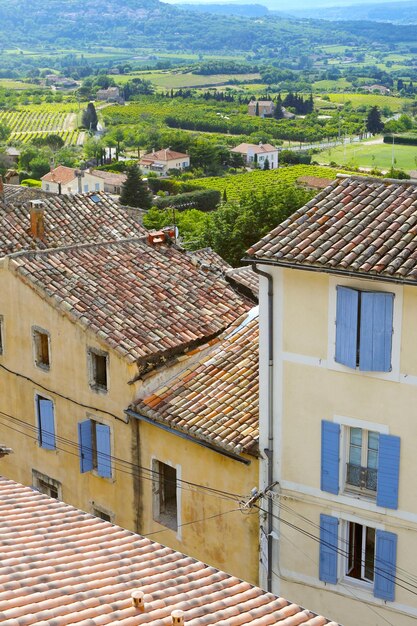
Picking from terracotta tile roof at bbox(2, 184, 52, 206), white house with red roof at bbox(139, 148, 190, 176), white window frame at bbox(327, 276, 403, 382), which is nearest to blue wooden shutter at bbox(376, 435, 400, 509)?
white window frame at bbox(327, 276, 403, 382)

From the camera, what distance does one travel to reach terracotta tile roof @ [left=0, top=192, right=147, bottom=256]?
90.5ft

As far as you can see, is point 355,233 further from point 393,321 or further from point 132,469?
point 132,469

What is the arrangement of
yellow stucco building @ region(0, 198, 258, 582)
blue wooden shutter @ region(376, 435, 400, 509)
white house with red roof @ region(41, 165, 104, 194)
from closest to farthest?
blue wooden shutter @ region(376, 435, 400, 509) < yellow stucco building @ region(0, 198, 258, 582) < white house with red roof @ region(41, 165, 104, 194)

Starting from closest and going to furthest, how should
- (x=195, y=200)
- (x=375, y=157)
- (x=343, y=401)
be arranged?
(x=343, y=401)
(x=195, y=200)
(x=375, y=157)

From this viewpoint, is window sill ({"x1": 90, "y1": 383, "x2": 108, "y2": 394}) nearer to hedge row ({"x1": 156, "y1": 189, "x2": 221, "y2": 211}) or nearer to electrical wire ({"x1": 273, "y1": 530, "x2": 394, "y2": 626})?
electrical wire ({"x1": 273, "y1": 530, "x2": 394, "y2": 626})

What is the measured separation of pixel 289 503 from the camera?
55.8 feet

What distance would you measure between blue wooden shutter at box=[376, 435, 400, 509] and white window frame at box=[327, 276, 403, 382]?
112 centimetres

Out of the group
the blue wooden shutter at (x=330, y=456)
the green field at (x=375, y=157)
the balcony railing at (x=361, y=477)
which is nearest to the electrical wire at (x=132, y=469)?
the blue wooden shutter at (x=330, y=456)

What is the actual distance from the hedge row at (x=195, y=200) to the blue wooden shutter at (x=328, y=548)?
9952 centimetres

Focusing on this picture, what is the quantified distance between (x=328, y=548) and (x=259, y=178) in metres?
136

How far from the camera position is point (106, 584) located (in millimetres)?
10742

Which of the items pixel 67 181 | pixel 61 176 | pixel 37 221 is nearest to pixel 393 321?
pixel 37 221

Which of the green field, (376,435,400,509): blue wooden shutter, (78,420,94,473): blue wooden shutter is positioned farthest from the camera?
the green field

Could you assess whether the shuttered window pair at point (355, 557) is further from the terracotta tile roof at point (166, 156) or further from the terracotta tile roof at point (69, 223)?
the terracotta tile roof at point (166, 156)
